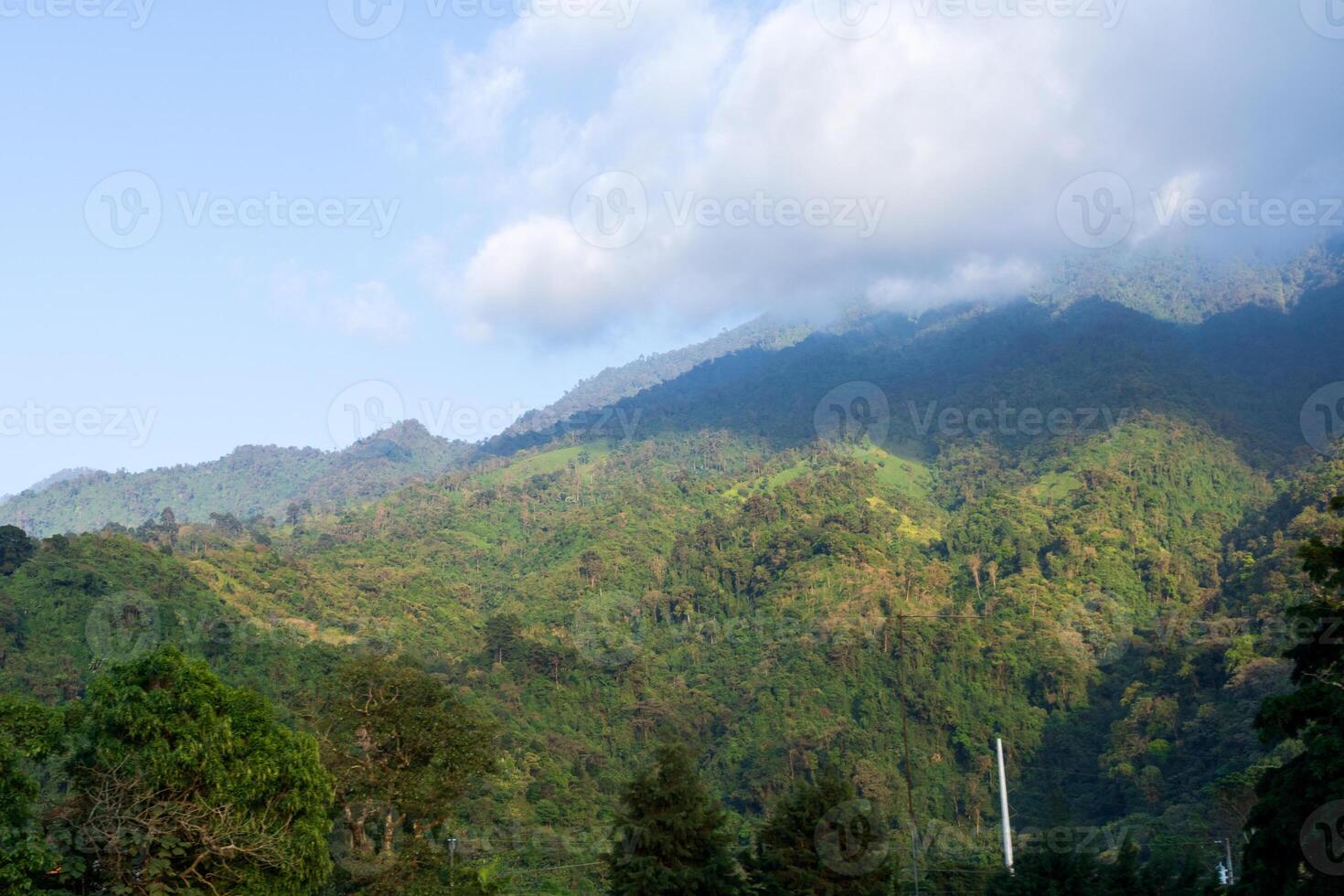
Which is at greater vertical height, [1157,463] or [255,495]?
[255,495]

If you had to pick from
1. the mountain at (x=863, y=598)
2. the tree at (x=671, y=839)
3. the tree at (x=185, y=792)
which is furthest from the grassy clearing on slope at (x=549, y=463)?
the tree at (x=185, y=792)

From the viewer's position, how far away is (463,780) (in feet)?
79.5

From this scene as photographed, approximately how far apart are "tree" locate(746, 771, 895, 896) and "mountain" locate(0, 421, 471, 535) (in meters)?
134

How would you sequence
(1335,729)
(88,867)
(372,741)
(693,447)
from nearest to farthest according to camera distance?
1. (1335,729)
2. (88,867)
3. (372,741)
4. (693,447)

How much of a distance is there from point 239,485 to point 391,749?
17307cm

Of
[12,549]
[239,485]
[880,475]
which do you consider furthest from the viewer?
[239,485]

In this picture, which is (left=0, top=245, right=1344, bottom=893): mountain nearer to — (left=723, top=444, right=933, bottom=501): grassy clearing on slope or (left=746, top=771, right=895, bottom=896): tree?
(left=723, top=444, right=933, bottom=501): grassy clearing on slope

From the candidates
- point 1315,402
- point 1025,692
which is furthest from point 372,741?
point 1315,402

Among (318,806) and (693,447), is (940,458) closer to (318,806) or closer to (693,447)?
(693,447)

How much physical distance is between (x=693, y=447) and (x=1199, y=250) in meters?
99.9

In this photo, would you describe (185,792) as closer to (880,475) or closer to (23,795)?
(23,795)

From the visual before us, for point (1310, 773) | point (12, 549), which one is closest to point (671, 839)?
point (1310, 773)

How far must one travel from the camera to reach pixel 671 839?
1916 cm

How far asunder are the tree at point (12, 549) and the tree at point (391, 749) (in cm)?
4557
